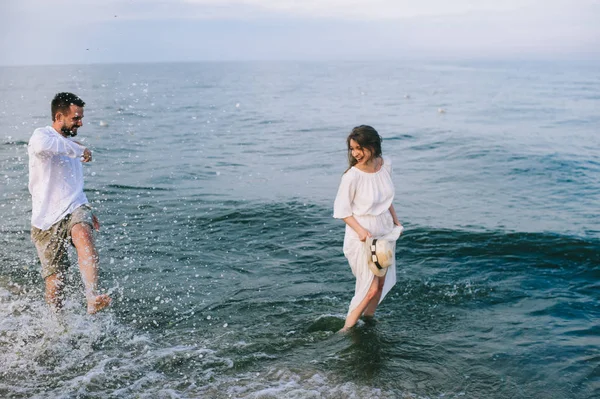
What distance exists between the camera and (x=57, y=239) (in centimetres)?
567

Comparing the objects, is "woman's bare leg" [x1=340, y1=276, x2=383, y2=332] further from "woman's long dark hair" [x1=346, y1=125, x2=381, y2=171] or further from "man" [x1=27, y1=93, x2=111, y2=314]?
"man" [x1=27, y1=93, x2=111, y2=314]

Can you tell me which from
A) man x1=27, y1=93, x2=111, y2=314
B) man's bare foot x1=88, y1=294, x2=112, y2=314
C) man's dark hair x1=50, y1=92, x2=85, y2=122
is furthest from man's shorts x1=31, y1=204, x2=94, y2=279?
man's dark hair x1=50, y1=92, x2=85, y2=122

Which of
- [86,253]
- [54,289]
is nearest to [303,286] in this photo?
[86,253]

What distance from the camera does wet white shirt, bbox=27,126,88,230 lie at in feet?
17.6

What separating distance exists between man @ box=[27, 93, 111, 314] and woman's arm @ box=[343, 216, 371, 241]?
2.58 metres

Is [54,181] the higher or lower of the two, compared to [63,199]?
higher

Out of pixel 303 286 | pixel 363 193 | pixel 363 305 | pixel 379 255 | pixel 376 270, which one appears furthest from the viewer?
pixel 303 286

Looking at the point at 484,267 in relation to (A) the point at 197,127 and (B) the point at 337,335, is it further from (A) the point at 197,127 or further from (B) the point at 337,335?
(A) the point at 197,127

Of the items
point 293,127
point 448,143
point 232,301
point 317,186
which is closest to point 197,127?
point 293,127

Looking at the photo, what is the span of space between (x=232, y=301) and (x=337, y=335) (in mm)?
1645

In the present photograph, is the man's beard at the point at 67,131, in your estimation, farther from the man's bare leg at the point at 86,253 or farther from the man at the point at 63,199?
the man's bare leg at the point at 86,253

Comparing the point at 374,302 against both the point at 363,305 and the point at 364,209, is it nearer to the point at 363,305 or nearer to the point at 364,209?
the point at 363,305

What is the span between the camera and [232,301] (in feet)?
23.5

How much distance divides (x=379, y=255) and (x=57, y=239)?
127 inches
